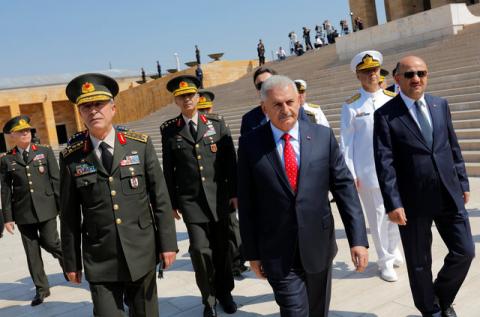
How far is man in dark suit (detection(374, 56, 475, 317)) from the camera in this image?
3.12 m

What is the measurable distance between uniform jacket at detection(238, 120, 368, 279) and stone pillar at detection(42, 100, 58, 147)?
1562 inches

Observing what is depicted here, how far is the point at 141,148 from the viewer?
305cm

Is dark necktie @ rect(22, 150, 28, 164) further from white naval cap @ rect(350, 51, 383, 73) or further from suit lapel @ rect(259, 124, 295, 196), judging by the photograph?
white naval cap @ rect(350, 51, 383, 73)

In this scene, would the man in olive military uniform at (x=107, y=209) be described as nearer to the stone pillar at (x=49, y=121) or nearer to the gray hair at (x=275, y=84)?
the gray hair at (x=275, y=84)

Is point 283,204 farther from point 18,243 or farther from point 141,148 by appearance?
point 18,243

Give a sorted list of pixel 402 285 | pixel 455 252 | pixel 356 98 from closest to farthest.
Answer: pixel 455 252 < pixel 402 285 < pixel 356 98

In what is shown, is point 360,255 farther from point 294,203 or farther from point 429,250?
point 429,250

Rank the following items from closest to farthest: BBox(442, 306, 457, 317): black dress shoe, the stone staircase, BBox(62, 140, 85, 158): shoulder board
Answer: BBox(62, 140, 85, 158): shoulder board
BBox(442, 306, 457, 317): black dress shoe
the stone staircase

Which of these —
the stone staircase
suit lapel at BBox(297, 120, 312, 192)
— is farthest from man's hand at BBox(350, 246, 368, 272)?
the stone staircase

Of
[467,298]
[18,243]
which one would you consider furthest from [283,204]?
[18,243]

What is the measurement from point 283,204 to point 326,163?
35 cm

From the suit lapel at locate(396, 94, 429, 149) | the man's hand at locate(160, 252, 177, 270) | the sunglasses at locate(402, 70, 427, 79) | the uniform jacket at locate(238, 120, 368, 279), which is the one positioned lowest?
the man's hand at locate(160, 252, 177, 270)

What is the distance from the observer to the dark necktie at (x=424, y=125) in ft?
10.3

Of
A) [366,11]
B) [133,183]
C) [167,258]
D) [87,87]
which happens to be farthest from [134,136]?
[366,11]
